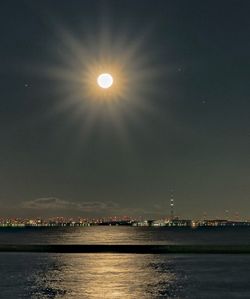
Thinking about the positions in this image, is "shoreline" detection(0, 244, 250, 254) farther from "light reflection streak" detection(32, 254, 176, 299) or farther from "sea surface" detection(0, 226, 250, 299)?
"light reflection streak" detection(32, 254, 176, 299)

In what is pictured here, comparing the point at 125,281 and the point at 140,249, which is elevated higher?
the point at 140,249

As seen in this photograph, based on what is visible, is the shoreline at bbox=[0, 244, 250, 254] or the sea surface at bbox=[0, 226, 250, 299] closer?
the sea surface at bbox=[0, 226, 250, 299]

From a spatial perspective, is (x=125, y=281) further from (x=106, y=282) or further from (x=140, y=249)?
(x=140, y=249)

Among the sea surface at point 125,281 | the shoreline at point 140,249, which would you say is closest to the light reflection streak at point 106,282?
the sea surface at point 125,281

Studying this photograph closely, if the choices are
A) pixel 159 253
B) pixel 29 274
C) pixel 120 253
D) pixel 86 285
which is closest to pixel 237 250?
pixel 159 253

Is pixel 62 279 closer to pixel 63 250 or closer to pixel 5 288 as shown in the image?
pixel 5 288

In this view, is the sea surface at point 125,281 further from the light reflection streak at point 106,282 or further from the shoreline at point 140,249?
the shoreline at point 140,249

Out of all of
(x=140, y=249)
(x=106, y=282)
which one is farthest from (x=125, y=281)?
(x=140, y=249)

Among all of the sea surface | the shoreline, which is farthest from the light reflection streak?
the shoreline

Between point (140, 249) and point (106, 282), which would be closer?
point (106, 282)

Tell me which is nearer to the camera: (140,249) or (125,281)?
(125,281)

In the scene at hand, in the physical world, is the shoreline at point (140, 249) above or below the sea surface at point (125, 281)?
above

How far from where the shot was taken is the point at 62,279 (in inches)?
1667

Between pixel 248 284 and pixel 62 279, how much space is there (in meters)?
13.0
